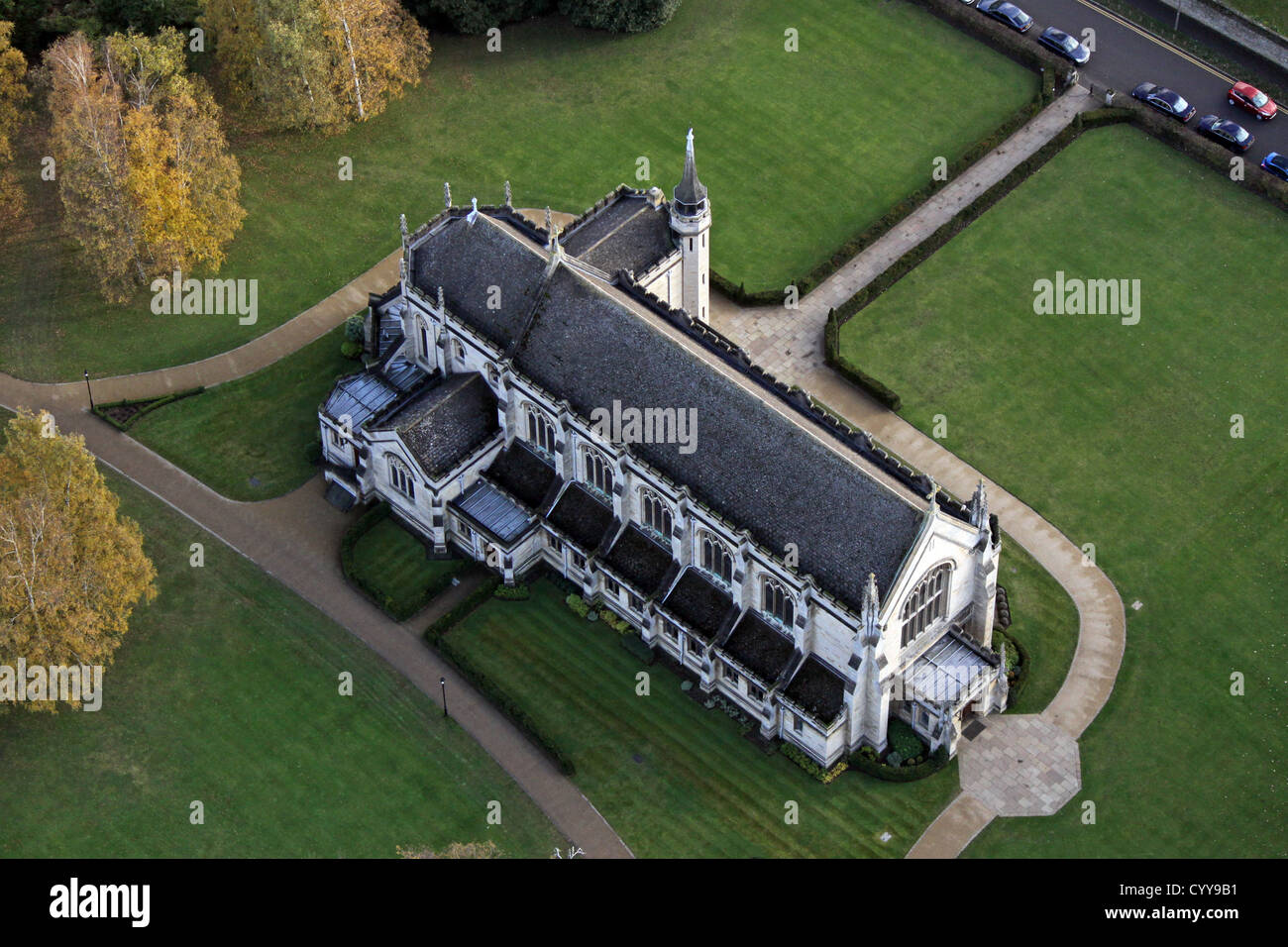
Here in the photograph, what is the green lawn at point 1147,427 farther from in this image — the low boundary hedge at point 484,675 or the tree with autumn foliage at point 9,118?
the tree with autumn foliage at point 9,118

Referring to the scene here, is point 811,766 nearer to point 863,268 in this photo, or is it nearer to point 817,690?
point 817,690

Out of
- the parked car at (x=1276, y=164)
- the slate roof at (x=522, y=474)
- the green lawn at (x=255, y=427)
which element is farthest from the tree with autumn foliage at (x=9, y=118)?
the parked car at (x=1276, y=164)

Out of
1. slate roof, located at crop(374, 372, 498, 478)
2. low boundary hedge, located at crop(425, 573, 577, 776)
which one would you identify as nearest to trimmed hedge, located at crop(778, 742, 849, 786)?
low boundary hedge, located at crop(425, 573, 577, 776)

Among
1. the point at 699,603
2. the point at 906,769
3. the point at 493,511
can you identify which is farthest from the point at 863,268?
the point at 906,769

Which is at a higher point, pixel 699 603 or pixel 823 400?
pixel 823 400
